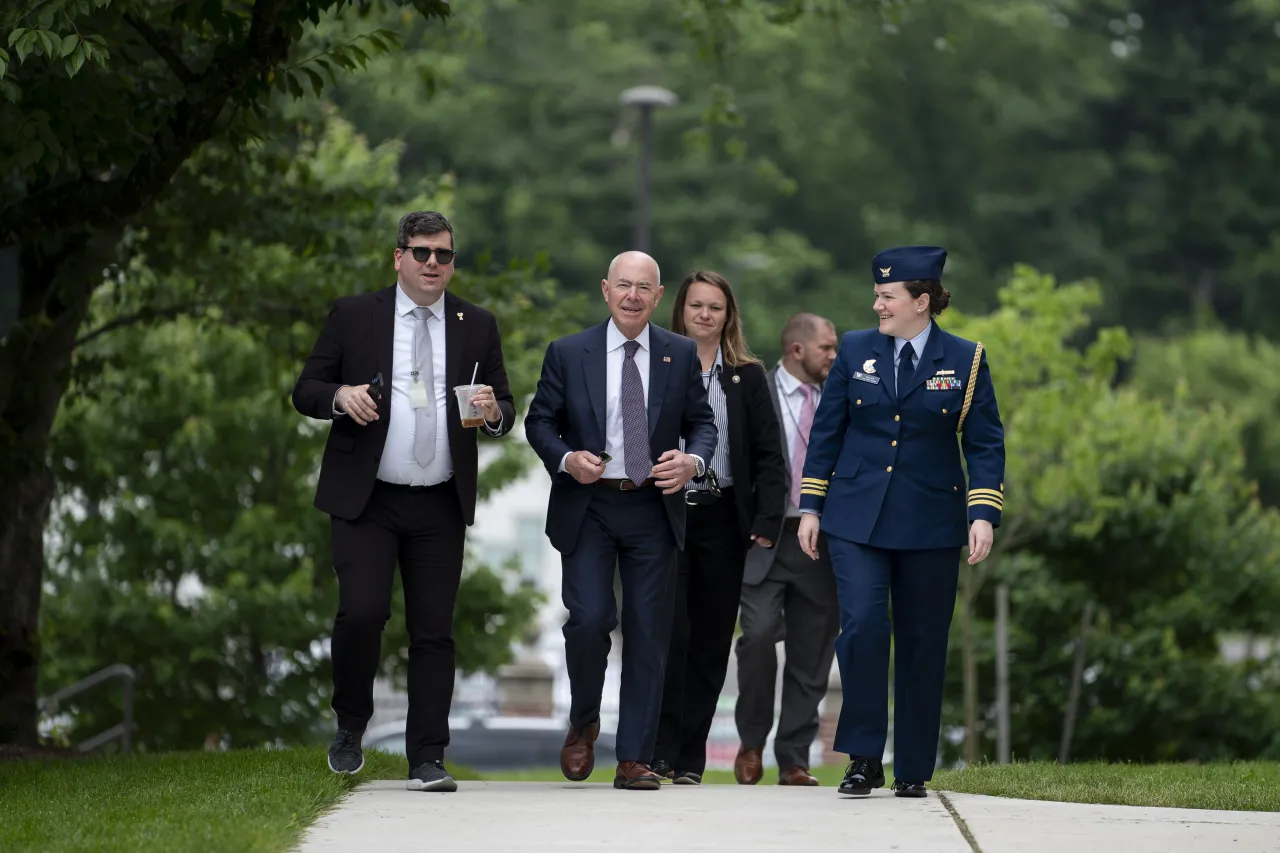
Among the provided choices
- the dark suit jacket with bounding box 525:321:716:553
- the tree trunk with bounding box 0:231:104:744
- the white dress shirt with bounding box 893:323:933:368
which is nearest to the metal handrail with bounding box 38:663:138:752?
the tree trunk with bounding box 0:231:104:744

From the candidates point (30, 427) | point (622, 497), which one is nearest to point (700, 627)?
point (622, 497)

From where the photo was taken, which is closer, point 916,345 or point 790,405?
point 916,345

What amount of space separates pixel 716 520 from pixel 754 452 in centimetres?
34

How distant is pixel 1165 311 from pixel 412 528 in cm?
5475

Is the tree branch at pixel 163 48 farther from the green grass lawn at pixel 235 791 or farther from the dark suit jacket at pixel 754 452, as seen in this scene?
the green grass lawn at pixel 235 791

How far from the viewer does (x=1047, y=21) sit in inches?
2485

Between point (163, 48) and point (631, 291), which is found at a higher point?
point (163, 48)

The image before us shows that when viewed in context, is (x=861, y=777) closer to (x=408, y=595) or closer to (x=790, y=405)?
(x=408, y=595)

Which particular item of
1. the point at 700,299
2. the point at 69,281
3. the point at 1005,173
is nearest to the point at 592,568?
the point at 700,299

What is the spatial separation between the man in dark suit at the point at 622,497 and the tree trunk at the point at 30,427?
4.18 meters

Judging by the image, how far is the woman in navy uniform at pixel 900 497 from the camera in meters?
7.91

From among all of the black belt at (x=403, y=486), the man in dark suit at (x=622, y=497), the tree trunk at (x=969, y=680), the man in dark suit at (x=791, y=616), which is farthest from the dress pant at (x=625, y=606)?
the tree trunk at (x=969, y=680)

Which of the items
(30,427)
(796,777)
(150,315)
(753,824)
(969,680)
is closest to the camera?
(753,824)

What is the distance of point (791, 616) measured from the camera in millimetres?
9938
